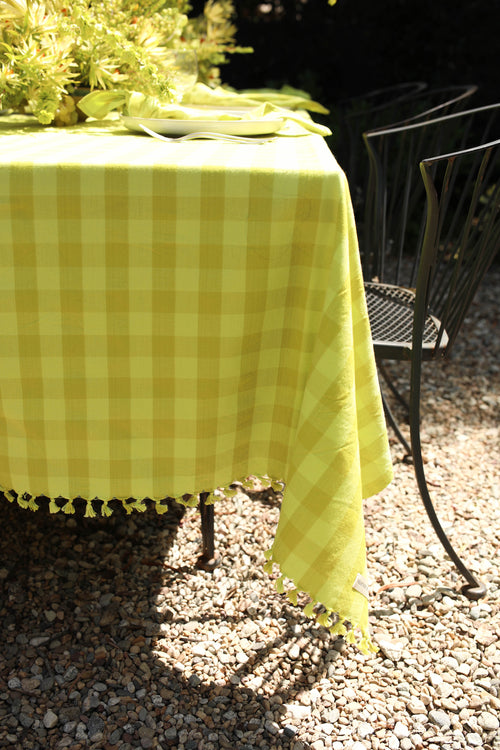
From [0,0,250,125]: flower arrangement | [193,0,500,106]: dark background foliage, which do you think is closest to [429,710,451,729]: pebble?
[0,0,250,125]: flower arrangement

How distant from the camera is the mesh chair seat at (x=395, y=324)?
5.11 ft

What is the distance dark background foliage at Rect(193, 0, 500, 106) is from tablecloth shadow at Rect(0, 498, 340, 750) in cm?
353

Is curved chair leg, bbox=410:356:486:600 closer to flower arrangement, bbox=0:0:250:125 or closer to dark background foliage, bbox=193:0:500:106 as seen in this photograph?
flower arrangement, bbox=0:0:250:125

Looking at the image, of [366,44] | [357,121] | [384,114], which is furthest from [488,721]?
[366,44]

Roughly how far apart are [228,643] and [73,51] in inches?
51.6

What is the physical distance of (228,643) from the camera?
1493 millimetres

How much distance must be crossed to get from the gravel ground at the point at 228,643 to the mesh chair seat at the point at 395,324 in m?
0.57

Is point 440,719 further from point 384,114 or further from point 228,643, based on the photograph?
point 384,114

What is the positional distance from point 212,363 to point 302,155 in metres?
0.38

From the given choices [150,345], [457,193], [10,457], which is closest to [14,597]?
[10,457]

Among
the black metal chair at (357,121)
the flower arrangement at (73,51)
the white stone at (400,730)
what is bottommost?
the white stone at (400,730)

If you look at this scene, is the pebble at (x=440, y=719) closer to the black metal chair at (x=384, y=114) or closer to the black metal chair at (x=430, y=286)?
the black metal chair at (x=430, y=286)

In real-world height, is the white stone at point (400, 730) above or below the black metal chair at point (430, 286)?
below

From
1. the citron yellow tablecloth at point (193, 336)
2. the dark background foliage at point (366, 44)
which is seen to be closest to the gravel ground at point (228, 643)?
the citron yellow tablecloth at point (193, 336)
